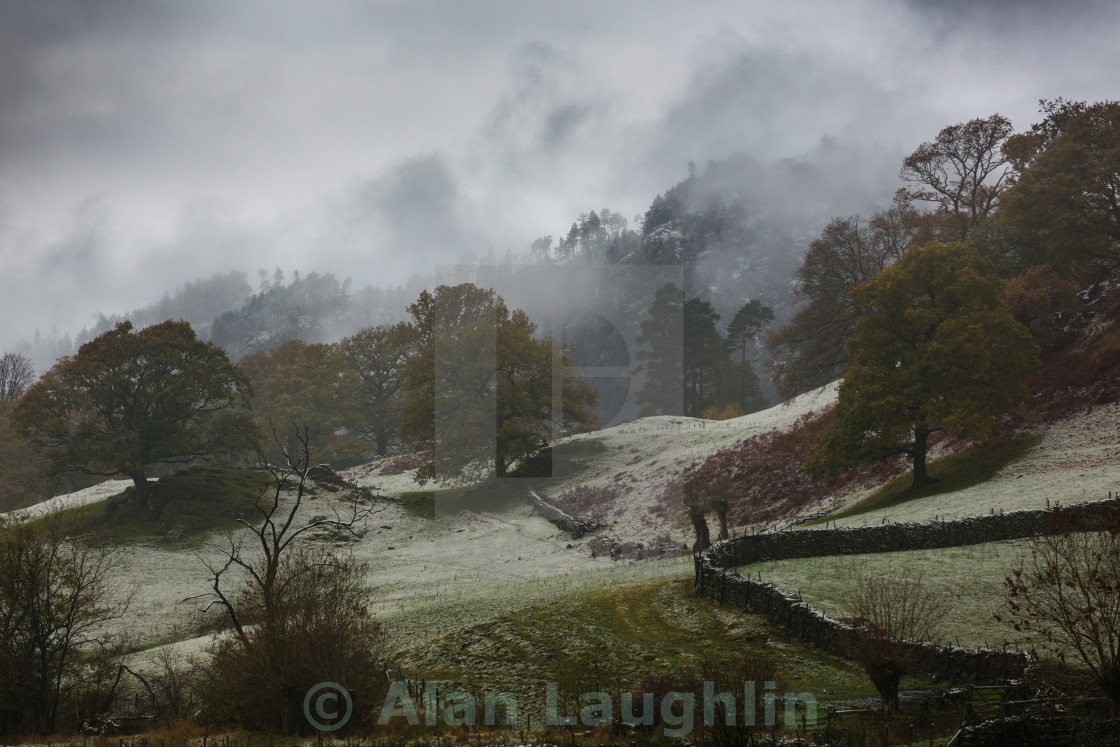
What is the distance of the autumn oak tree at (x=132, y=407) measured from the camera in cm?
4628

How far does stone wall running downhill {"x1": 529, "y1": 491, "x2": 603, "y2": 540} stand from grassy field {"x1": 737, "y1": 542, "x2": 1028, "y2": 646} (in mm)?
16731

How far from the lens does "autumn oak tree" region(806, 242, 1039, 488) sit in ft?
104

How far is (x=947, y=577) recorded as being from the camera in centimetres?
2016

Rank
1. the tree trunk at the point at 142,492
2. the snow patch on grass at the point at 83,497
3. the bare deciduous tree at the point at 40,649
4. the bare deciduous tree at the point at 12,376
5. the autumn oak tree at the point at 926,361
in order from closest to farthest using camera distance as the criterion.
A: 1. the bare deciduous tree at the point at 40,649
2. the autumn oak tree at the point at 926,361
3. the tree trunk at the point at 142,492
4. the snow patch on grass at the point at 83,497
5. the bare deciduous tree at the point at 12,376

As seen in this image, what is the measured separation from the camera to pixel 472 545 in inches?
1673

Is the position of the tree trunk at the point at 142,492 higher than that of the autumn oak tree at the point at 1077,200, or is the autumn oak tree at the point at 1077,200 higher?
the autumn oak tree at the point at 1077,200

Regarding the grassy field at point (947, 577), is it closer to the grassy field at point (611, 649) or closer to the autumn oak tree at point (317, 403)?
the grassy field at point (611, 649)

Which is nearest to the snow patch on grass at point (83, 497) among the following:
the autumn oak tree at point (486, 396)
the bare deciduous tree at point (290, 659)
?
the autumn oak tree at point (486, 396)

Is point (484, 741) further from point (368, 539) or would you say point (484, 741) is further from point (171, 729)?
point (368, 539)

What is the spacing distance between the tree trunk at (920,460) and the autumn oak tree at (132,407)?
4410 centimetres

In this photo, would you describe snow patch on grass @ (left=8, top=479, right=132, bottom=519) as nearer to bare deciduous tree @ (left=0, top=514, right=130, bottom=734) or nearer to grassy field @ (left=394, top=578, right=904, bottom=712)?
bare deciduous tree @ (left=0, top=514, right=130, bottom=734)

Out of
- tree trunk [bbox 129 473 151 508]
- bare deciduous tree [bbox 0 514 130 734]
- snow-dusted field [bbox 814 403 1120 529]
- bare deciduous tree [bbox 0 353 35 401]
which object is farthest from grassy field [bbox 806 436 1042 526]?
bare deciduous tree [bbox 0 353 35 401]

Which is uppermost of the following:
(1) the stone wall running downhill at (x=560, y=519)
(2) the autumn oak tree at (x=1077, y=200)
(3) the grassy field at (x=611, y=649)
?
(2) the autumn oak tree at (x=1077, y=200)

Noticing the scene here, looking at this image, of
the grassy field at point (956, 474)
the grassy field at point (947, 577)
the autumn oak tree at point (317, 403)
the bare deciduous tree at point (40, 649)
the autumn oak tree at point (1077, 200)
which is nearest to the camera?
the grassy field at point (947, 577)
